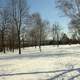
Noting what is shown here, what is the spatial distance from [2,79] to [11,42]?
37376 mm

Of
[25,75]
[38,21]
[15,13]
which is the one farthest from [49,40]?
[25,75]

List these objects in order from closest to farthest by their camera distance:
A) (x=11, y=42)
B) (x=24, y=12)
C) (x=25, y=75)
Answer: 1. (x=25, y=75)
2. (x=24, y=12)
3. (x=11, y=42)

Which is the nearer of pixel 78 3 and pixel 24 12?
pixel 78 3

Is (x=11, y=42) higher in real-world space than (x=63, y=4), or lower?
lower

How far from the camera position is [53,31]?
83062 mm

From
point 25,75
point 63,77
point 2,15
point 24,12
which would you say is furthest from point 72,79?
point 2,15

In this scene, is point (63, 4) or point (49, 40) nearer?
point (63, 4)

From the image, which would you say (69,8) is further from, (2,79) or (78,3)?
(2,79)

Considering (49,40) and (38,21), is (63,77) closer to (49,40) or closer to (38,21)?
(38,21)

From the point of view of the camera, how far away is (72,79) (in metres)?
8.68

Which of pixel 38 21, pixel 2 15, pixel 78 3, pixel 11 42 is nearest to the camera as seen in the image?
pixel 78 3

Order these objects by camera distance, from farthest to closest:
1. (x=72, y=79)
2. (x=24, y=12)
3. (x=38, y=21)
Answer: (x=38, y=21)
(x=24, y=12)
(x=72, y=79)

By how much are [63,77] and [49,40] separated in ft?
259

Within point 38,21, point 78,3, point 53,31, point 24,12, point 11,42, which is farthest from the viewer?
point 53,31
